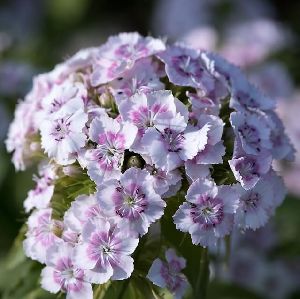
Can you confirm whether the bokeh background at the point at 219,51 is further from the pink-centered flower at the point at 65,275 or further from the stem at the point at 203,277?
the stem at the point at 203,277

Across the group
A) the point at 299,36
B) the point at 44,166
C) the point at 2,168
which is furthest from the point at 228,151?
the point at 299,36

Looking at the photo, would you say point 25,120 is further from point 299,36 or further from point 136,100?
point 299,36

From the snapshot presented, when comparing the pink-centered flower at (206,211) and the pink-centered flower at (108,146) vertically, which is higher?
the pink-centered flower at (108,146)

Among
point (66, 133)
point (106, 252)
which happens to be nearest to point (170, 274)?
point (106, 252)

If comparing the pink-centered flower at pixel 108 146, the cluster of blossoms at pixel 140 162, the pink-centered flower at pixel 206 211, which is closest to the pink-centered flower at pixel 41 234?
the cluster of blossoms at pixel 140 162

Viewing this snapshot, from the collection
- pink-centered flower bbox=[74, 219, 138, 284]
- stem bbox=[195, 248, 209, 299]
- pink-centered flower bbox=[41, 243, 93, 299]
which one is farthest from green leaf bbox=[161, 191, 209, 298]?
pink-centered flower bbox=[41, 243, 93, 299]

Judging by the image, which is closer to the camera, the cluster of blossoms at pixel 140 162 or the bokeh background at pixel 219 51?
the cluster of blossoms at pixel 140 162
